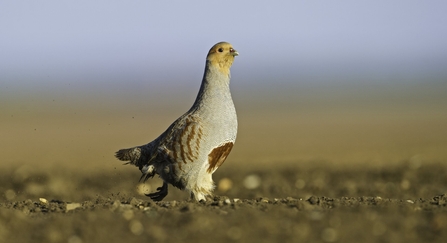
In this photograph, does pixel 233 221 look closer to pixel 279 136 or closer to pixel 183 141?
pixel 183 141

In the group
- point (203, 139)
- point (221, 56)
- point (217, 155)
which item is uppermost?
point (221, 56)

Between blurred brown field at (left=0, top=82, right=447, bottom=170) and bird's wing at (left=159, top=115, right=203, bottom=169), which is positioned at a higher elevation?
blurred brown field at (left=0, top=82, right=447, bottom=170)

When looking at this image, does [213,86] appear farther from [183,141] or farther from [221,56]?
[183,141]

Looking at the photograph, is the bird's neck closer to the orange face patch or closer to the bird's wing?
the bird's wing

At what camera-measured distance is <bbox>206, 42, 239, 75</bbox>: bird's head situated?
8359 mm

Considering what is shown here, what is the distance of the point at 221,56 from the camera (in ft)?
27.6

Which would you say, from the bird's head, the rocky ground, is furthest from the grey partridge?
the rocky ground

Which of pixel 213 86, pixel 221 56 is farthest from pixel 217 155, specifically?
pixel 221 56

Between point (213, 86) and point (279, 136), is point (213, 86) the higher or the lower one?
the lower one

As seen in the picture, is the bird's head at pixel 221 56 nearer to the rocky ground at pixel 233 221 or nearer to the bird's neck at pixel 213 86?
the bird's neck at pixel 213 86

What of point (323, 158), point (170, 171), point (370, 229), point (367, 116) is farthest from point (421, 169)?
point (367, 116)

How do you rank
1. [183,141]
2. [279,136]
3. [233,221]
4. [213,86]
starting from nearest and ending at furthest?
[233,221]
[183,141]
[213,86]
[279,136]

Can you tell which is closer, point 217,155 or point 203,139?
point 203,139

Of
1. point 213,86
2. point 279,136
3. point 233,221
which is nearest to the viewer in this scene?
point 233,221
